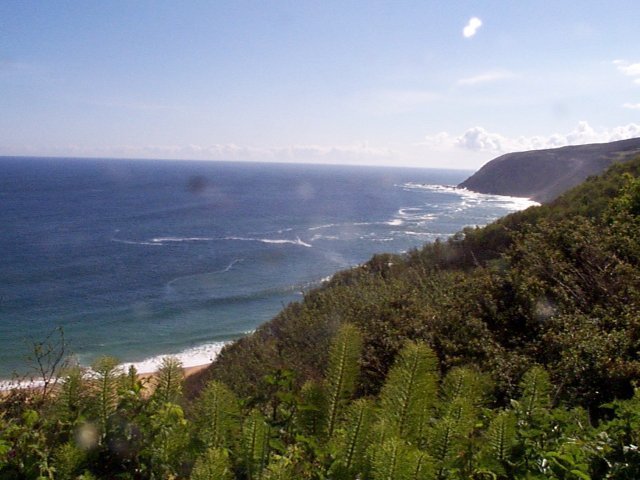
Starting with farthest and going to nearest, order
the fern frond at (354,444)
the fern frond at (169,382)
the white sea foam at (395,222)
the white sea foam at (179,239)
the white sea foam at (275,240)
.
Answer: the white sea foam at (395,222) → the white sea foam at (275,240) → the white sea foam at (179,239) → the fern frond at (169,382) → the fern frond at (354,444)

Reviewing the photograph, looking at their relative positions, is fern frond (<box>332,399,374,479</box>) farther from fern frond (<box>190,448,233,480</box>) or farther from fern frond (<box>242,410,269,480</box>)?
fern frond (<box>190,448,233,480</box>)

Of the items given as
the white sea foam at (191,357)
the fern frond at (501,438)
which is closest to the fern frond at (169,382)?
the fern frond at (501,438)

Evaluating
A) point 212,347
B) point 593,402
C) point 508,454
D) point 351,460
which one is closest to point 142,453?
point 351,460

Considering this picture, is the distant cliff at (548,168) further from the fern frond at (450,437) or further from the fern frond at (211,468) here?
the fern frond at (211,468)

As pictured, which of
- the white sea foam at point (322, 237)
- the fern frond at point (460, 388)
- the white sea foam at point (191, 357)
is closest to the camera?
the fern frond at point (460, 388)

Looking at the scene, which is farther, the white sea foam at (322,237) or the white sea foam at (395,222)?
the white sea foam at (395,222)

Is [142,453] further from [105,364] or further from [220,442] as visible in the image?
[105,364]

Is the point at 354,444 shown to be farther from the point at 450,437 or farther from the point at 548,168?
the point at 548,168
